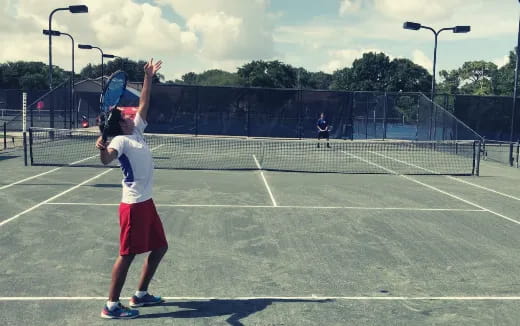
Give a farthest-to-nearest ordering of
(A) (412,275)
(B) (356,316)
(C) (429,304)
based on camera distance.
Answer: (A) (412,275) < (C) (429,304) < (B) (356,316)

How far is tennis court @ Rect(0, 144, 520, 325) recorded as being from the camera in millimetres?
5191

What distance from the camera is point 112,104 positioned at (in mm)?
5172

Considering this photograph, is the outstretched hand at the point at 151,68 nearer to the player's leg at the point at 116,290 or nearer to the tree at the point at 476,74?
the player's leg at the point at 116,290

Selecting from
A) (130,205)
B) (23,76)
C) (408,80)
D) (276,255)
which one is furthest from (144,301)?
(23,76)

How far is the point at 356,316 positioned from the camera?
16.6 ft

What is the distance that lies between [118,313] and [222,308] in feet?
3.35

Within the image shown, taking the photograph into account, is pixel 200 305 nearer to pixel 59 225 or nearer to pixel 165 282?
pixel 165 282

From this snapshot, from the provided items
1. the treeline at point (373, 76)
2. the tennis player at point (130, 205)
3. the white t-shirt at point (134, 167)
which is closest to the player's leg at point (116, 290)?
the tennis player at point (130, 205)

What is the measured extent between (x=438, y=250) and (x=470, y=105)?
1130 inches

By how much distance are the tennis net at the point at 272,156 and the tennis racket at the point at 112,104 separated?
11.0 meters

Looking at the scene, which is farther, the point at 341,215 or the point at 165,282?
the point at 341,215

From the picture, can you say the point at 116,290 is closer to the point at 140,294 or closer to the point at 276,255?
the point at 140,294

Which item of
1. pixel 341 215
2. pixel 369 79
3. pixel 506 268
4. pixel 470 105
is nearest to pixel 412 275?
pixel 506 268

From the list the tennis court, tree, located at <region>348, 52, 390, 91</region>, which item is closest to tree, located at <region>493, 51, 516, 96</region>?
tree, located at <region>348, 52, 390, 91</region>
